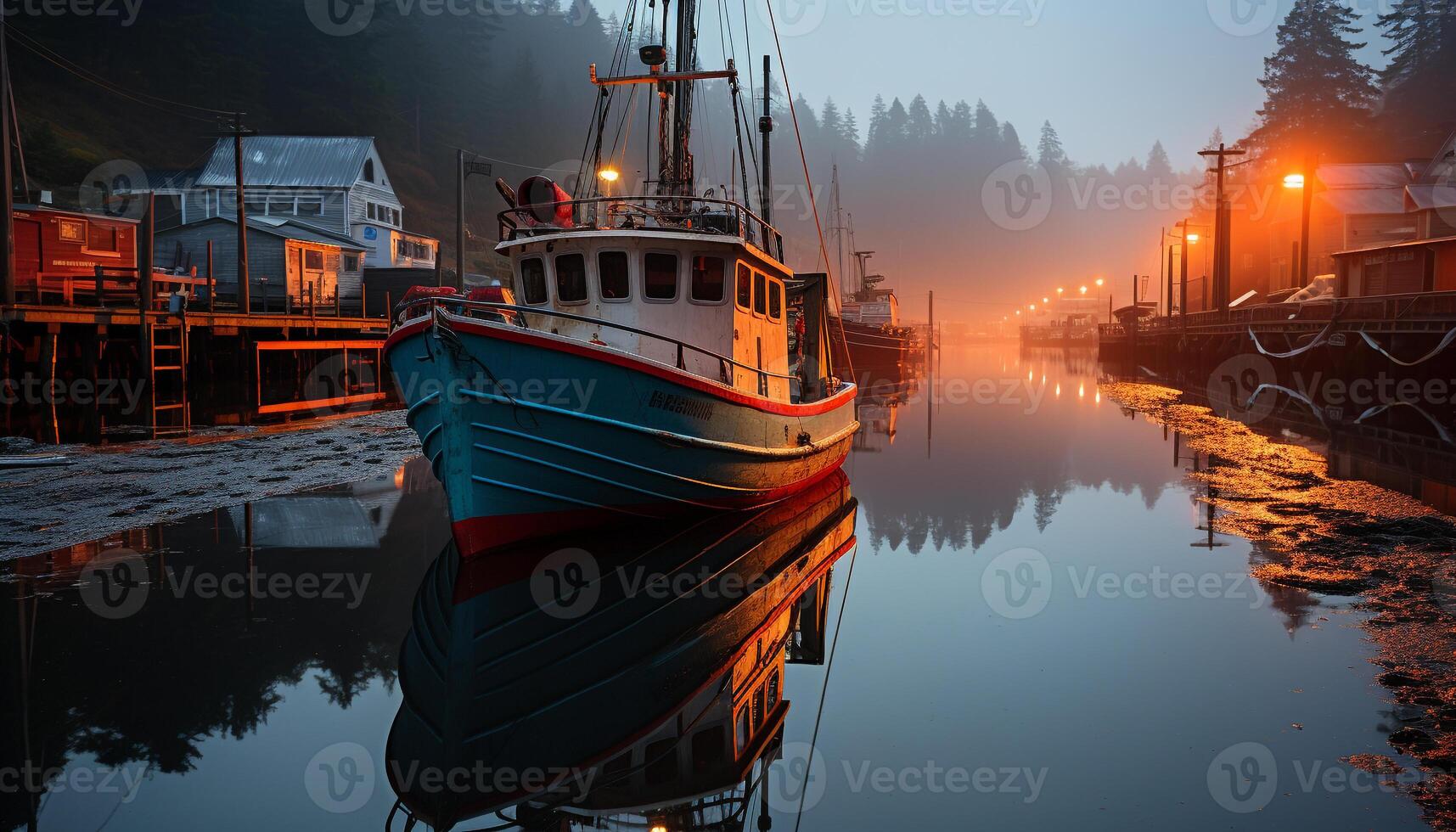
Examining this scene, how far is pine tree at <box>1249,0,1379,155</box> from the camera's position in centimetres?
7025

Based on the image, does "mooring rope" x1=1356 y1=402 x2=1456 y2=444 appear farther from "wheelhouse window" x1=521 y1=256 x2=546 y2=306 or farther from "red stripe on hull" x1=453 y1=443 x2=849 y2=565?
"wheelhouse window" x1=521 y1=256 x2=546 y2=306

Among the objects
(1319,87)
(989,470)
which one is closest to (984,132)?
(1319,87)

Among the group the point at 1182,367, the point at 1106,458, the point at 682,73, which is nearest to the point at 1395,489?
the point at 1106,458

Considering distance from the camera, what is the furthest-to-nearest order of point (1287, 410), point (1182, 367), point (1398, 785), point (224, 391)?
1. point (1182, 367)
2. point (224, 391)
3. point (1287, 410)
4. point (1398, 785)

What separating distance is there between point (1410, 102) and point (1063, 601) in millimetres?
79914

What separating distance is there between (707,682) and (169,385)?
92.1ft

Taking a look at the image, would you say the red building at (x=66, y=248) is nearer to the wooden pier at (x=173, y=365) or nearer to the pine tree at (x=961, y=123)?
the wooden pier at (x=173, y=365)

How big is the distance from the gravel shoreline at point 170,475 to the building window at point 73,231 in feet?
51.6

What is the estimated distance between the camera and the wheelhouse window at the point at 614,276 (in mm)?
11273

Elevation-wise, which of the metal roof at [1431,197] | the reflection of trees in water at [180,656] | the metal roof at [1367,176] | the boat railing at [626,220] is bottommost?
the reflection of trees in water at [180,656]

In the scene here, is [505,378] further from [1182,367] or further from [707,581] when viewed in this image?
[1182,367]

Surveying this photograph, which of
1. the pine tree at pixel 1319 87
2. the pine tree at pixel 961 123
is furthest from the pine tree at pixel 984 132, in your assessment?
the pine tree at pixel 1319 87

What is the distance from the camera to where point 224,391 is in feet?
98.0

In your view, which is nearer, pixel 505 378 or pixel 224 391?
pixel 505 378
